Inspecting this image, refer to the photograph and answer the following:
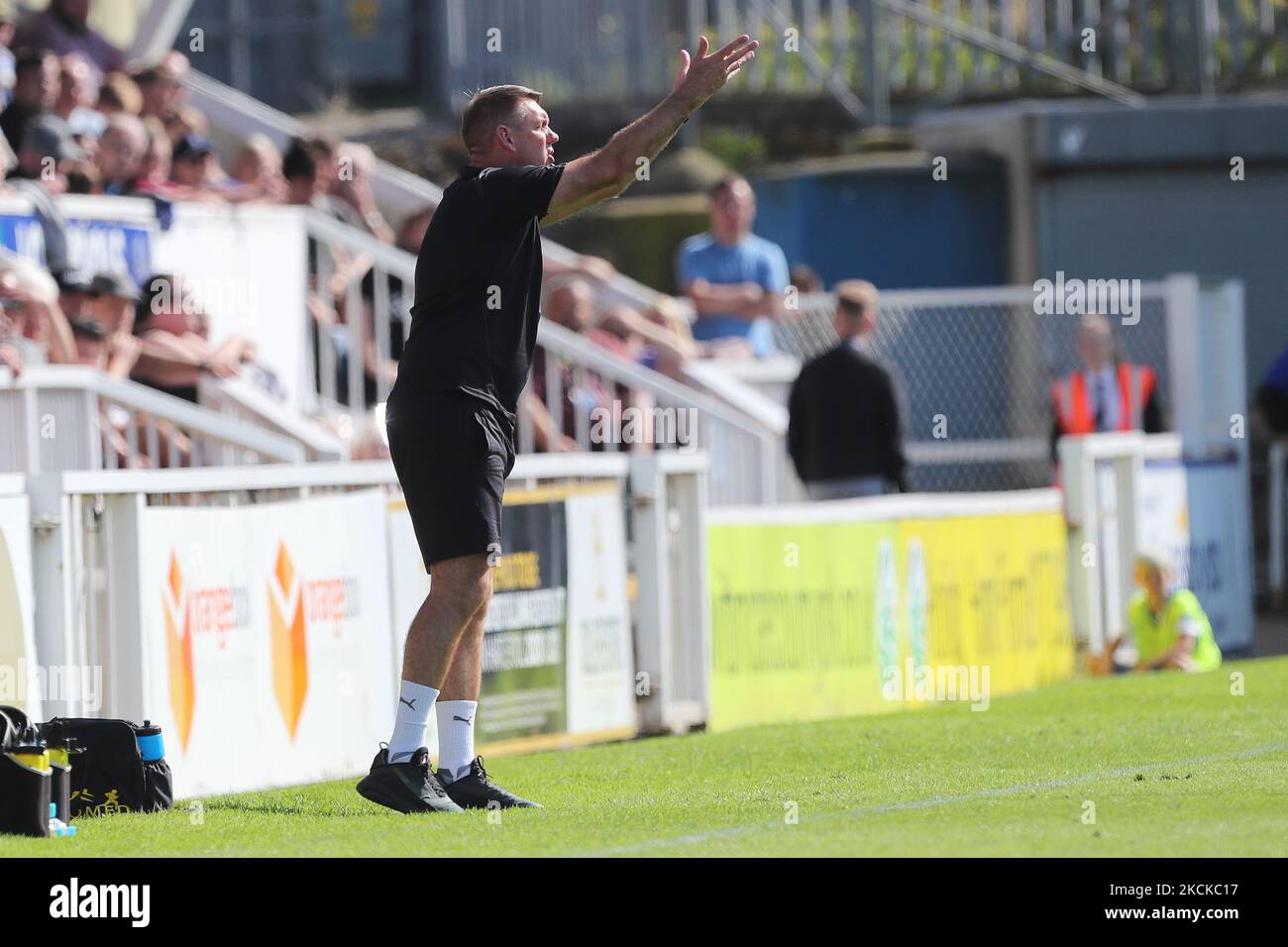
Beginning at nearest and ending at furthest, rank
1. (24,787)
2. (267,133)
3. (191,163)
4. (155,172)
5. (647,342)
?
(24,787)
(155,172)
(191,163)
(647,342)
(267,133)

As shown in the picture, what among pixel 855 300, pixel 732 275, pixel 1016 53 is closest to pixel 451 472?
pixel 855 300

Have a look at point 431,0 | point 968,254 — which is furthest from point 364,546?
point 431,0

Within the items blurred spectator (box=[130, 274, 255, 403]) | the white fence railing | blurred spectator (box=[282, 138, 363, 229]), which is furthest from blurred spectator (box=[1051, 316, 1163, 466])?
blurred spectator (box=[130, 274, 255, 403])

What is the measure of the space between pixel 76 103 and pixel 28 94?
43 cm

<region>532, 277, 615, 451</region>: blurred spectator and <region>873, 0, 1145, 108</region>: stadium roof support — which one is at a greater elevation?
<region>873, 0, 1145, 108</region>: stadium roof support

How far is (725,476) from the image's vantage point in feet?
51.1

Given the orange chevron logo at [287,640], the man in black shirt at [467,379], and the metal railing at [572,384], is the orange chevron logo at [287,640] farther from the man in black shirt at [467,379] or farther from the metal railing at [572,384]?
the metal railing at [572,384]

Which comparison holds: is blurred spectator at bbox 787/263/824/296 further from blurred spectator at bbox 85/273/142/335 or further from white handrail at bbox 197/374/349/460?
blurred spectator at bbox 85/273/142/335

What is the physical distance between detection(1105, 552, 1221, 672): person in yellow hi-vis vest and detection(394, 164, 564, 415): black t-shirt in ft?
25.0

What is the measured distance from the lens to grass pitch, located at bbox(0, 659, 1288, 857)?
6902mm

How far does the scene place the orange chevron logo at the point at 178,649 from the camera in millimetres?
9336

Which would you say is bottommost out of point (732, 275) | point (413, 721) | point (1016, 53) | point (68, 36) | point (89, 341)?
point (413, 721)

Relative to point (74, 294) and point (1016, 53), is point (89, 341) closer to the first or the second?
point (74, 294)

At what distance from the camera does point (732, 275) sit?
17453 millimetres
